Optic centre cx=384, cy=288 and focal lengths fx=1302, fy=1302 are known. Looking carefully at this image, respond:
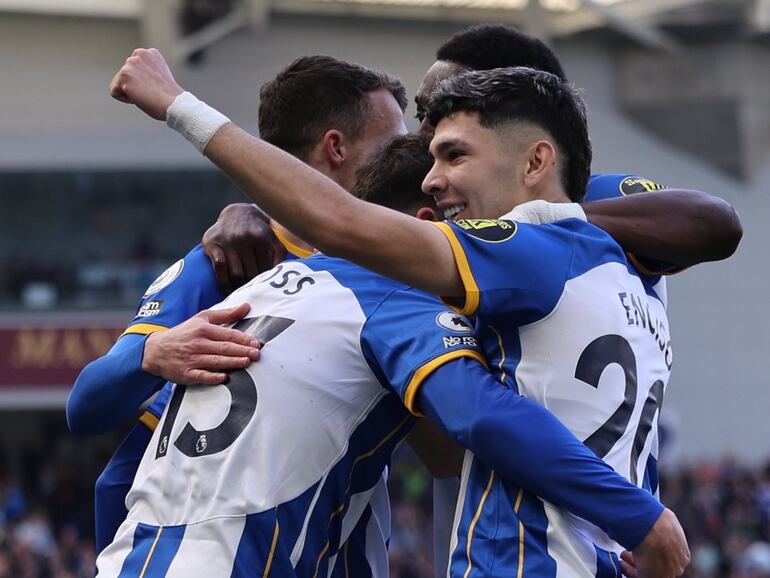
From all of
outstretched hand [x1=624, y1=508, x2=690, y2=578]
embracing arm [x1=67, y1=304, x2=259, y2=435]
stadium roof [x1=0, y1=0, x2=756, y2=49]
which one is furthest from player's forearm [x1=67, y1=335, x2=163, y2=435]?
stadium roof [x1=0, y1=0, x2=756, y2=49]

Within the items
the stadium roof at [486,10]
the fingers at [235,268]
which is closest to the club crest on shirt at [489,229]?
the fingers at [235,268]

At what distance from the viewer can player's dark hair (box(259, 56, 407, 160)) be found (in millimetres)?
3305

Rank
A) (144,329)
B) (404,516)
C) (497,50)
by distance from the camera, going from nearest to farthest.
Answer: (144,329), (497,50), (404,516)

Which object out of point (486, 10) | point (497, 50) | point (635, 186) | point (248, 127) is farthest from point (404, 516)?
point (635, 186)

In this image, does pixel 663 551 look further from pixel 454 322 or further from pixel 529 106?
pixel 529 106

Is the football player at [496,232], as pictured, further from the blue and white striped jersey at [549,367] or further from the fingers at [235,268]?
the fingers at [235,268]

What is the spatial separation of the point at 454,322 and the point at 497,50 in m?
1.18

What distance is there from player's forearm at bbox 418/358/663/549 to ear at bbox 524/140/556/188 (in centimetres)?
48

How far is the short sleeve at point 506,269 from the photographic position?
2.50m

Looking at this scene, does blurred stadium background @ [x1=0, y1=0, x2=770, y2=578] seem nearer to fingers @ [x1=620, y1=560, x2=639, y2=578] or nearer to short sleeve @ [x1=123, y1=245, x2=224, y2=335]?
short sleeve @ [x1=123, y1=245, x2=224, y2=335]

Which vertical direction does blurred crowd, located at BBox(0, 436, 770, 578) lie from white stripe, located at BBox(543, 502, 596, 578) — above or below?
below

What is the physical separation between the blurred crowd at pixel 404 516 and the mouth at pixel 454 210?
36.8 ft

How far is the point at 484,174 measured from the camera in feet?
8.95

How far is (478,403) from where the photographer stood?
8.14 ft
